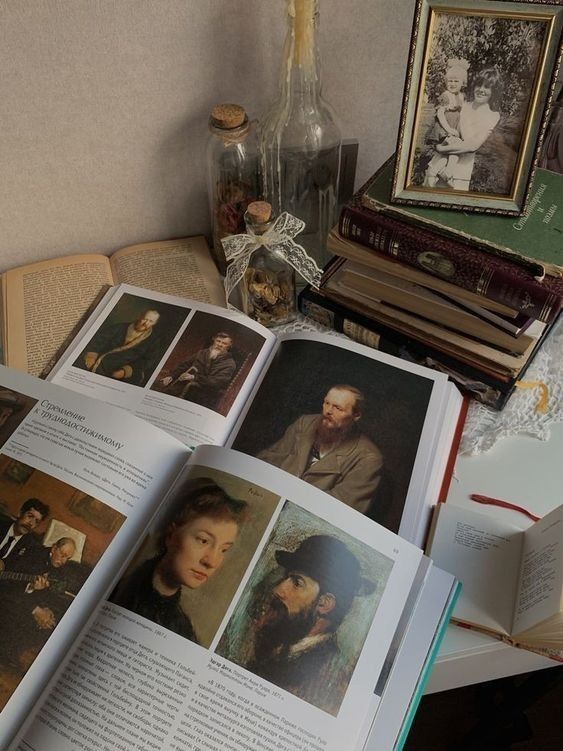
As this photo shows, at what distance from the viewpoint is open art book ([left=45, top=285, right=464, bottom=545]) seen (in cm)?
63

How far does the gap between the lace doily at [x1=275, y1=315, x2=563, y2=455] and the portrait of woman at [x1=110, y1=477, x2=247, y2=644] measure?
9.8 inches

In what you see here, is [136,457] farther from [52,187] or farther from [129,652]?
[52,187]

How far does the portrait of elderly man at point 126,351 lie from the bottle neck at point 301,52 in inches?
11.9

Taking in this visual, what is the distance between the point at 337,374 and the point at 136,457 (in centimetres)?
23

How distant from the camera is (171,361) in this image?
0.73 meters

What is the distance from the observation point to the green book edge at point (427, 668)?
0.51 meters

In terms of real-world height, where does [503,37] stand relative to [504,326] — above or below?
above

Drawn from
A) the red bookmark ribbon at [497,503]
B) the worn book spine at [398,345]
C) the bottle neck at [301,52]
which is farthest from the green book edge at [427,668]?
the bottle neck at [301,52]

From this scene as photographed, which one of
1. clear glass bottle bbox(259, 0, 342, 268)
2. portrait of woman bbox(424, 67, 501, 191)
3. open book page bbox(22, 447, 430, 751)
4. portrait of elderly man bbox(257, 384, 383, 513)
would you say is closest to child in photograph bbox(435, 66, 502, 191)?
portrait of woman bbox(424, 67, 501, 191)

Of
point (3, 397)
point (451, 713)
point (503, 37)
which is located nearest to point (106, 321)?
point (3, 397)

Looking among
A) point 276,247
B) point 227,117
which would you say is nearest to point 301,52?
point 227,117

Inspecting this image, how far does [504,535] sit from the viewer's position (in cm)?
61

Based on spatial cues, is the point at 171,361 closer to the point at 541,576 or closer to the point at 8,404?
the point at 8,404

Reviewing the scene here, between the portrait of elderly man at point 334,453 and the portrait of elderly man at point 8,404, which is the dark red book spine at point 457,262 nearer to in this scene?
the portrait of elderly man at point 334,453
